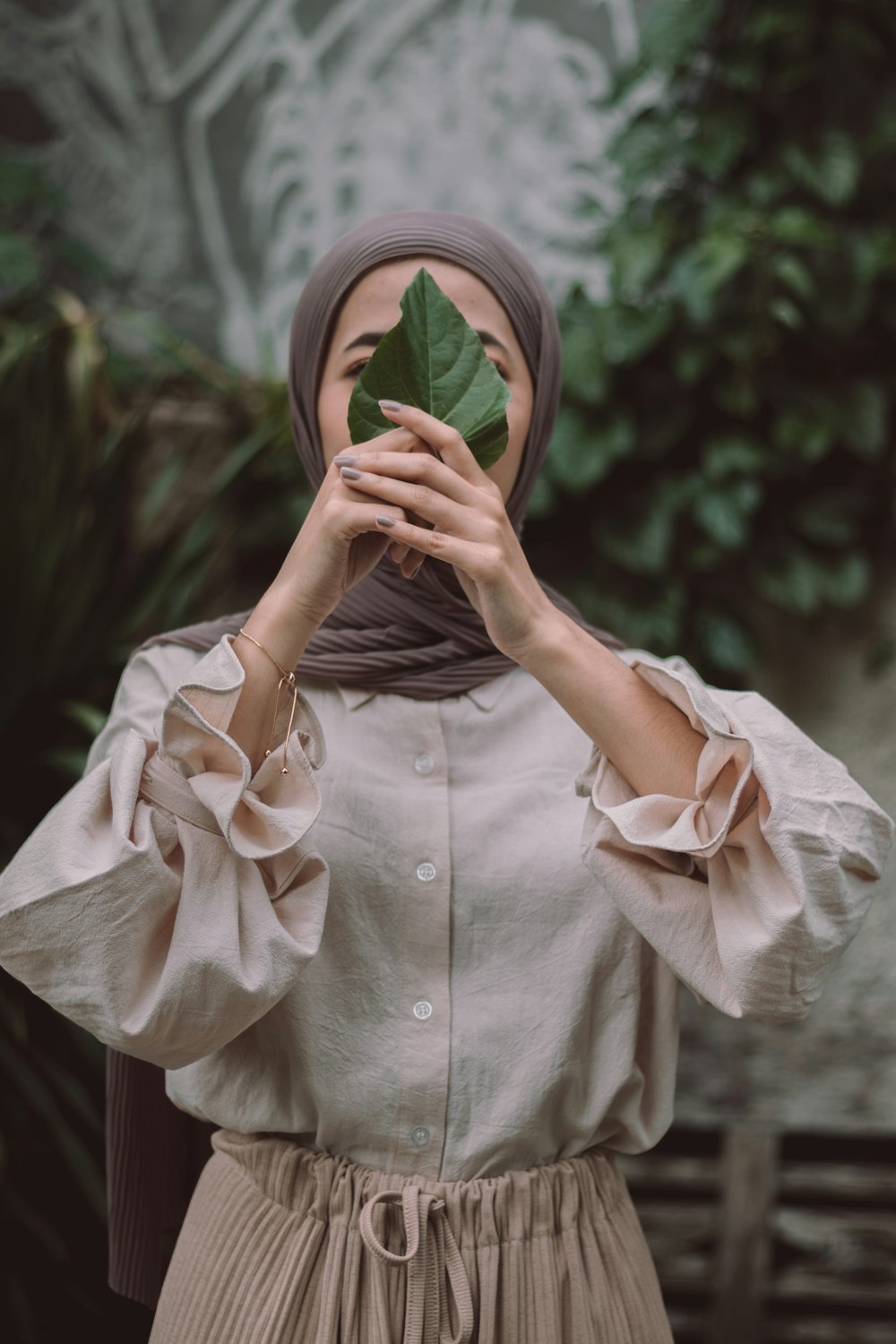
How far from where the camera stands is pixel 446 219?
1333mm

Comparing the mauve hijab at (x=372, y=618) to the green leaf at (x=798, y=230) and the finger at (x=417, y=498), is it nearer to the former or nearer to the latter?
the finger at (x=417, y=498)

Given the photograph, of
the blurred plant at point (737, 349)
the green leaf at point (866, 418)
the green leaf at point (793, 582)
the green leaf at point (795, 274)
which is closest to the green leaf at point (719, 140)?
the blurred plant at point (737, 349)

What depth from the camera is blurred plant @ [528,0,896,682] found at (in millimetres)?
2193

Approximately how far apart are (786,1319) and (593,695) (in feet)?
6.10

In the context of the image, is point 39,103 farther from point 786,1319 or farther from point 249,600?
point 786,1319

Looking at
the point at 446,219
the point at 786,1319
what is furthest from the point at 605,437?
the point at 786,1319

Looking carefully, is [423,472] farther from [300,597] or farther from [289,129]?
[289,129]

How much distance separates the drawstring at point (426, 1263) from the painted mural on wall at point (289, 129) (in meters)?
1.80

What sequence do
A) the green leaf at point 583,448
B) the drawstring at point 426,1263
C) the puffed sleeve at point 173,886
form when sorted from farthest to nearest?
1. the green leaf at point 583,448
2. the drawstring at point 426,1263
3. the puffed sleeve at point 173,886

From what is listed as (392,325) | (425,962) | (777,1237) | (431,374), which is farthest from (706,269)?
(777,1237)

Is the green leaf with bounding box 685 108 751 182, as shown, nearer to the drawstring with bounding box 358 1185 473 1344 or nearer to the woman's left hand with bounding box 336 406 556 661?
the woman's left hand with bounding box 336 406 556 661

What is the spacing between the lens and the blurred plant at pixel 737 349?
2.19 metres

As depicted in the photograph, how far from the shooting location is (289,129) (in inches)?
101

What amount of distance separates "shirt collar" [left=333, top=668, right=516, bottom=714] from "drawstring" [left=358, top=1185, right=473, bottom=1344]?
0.49 m
